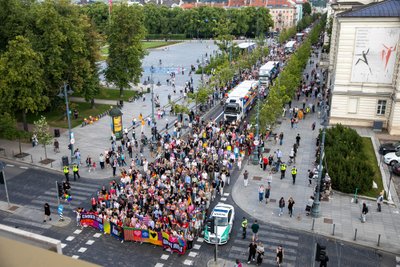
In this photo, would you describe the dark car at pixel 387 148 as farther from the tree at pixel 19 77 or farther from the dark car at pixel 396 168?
the tree at pixel 19 77

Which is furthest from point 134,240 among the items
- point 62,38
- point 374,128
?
point 374,128

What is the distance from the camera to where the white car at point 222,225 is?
2225 centimetres

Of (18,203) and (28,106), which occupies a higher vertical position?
(28,106)

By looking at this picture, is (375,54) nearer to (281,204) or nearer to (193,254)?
(281,204)

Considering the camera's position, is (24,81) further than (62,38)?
No

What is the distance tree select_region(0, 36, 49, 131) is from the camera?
3625 centimetres

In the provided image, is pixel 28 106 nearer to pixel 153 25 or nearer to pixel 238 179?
pixel 238 179


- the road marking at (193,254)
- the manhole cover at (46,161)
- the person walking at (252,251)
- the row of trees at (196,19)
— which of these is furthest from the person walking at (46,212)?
the row of trees at (196,19)

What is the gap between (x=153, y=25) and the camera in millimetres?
148750

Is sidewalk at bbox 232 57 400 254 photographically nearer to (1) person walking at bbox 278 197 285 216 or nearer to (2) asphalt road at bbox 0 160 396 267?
(1) person walking at bbox 278 197 285 216

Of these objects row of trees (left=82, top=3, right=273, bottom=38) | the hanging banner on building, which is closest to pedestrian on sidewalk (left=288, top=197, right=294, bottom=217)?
the hanging banner on building

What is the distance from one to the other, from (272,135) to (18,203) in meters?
25.1

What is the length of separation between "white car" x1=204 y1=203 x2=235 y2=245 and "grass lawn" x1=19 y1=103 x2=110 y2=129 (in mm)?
27138

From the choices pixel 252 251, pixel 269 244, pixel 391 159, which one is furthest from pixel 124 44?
pixel 252 251
